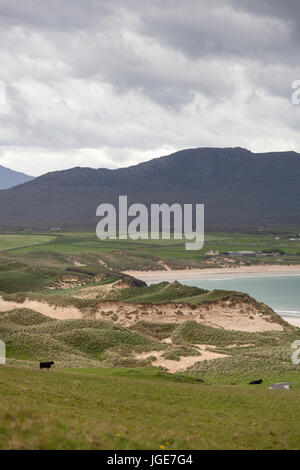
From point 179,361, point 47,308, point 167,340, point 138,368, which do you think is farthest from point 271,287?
point 138,368

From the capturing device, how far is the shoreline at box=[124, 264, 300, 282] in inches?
4953

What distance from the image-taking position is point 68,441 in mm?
12156

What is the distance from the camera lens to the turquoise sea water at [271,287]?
8722cm

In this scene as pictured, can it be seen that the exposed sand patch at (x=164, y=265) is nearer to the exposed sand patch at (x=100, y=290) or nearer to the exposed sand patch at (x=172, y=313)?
the exposed sand patch at (x=100, y=290)

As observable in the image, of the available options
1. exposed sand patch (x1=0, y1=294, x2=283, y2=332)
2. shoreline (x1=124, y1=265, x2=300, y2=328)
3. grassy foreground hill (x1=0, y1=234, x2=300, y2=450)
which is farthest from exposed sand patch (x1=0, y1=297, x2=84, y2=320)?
shoreline (x1=124, y1=265, x2=300, y2=328)

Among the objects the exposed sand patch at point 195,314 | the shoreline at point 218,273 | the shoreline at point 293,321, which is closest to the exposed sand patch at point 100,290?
the exposed sand patch at point 195,314

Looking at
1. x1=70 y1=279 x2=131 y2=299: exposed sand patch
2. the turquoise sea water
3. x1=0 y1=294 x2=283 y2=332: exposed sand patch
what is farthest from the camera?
the turquoise sea water

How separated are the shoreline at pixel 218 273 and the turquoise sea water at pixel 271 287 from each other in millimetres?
4682

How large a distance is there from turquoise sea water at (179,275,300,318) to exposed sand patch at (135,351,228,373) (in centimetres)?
3661

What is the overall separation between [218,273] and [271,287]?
989 inches

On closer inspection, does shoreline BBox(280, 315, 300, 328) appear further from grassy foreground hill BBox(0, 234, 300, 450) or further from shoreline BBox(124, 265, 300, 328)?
shoreline BBox(124, 265, 300, 328)

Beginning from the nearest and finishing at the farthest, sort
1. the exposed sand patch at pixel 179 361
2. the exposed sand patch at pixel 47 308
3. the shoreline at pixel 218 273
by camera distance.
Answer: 1. the exposed sand patch at pixel 179 361
2. the exposed sand patch at pixel 47 308
3. the shoreline at pixel 218 273

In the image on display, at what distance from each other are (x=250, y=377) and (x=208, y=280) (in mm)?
86305
